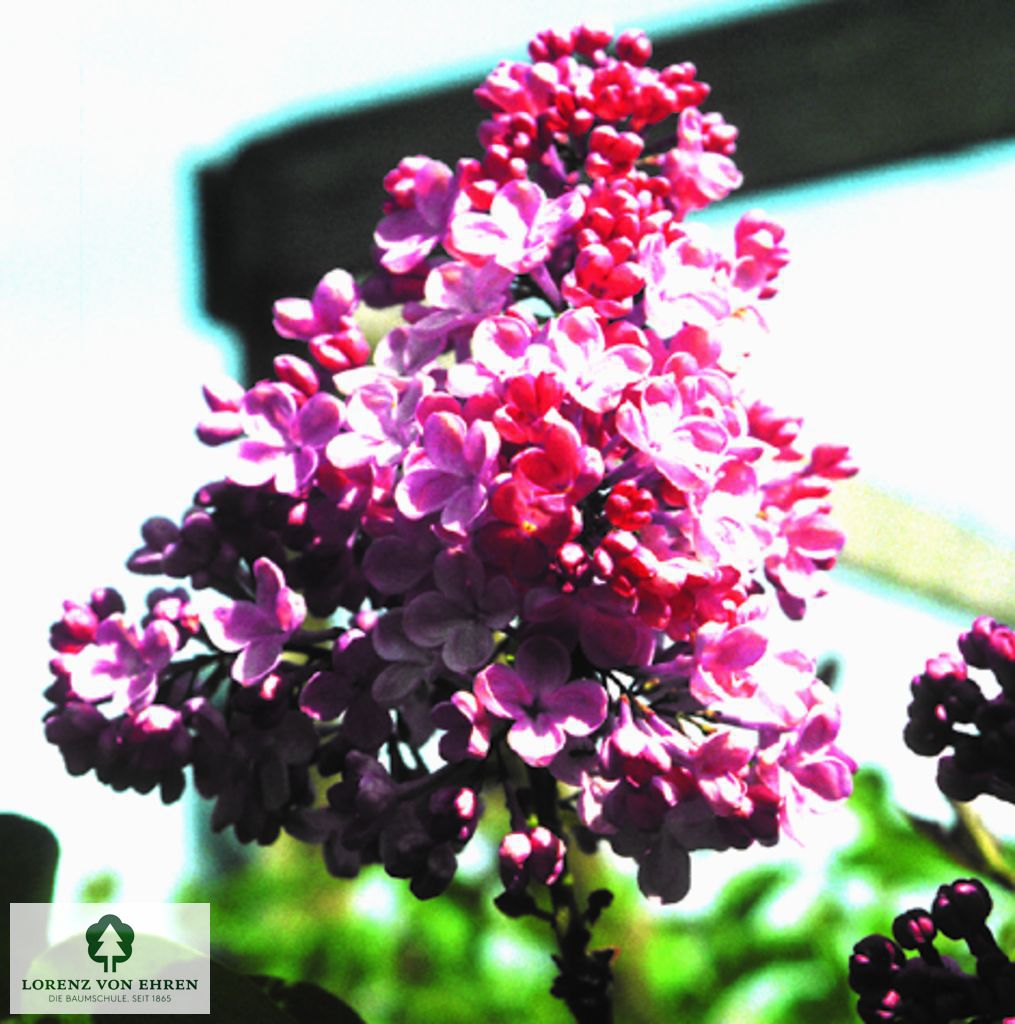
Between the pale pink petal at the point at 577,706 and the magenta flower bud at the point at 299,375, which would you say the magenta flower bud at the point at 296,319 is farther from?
the pale pink petal at the point at 577,706

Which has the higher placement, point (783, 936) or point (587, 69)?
point (587, 69)

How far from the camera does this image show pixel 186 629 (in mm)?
722

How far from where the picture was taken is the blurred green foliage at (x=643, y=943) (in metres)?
1.14

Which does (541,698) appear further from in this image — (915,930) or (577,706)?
(915,930)

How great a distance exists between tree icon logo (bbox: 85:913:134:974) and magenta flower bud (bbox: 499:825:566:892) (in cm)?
22

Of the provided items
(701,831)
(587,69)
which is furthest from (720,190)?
(701,831)

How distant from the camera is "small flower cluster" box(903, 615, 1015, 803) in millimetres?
595

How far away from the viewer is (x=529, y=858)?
64 centimetres

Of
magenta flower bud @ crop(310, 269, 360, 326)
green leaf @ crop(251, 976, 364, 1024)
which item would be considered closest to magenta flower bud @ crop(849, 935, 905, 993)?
green leaf @ crop(251, 976, 364, 1024)

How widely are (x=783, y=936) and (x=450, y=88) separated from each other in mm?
1116

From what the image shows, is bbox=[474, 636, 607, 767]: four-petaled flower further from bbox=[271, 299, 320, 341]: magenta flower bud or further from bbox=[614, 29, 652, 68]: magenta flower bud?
bbox=[614, 29, 652, 68]: magenta flower bud

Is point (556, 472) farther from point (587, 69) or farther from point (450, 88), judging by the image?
point (450, 88)

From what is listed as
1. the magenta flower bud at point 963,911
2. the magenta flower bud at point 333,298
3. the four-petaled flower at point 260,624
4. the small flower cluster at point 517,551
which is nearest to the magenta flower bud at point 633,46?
the small flower cluster at point 517,551

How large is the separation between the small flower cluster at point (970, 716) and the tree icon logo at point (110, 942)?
1.28ft
